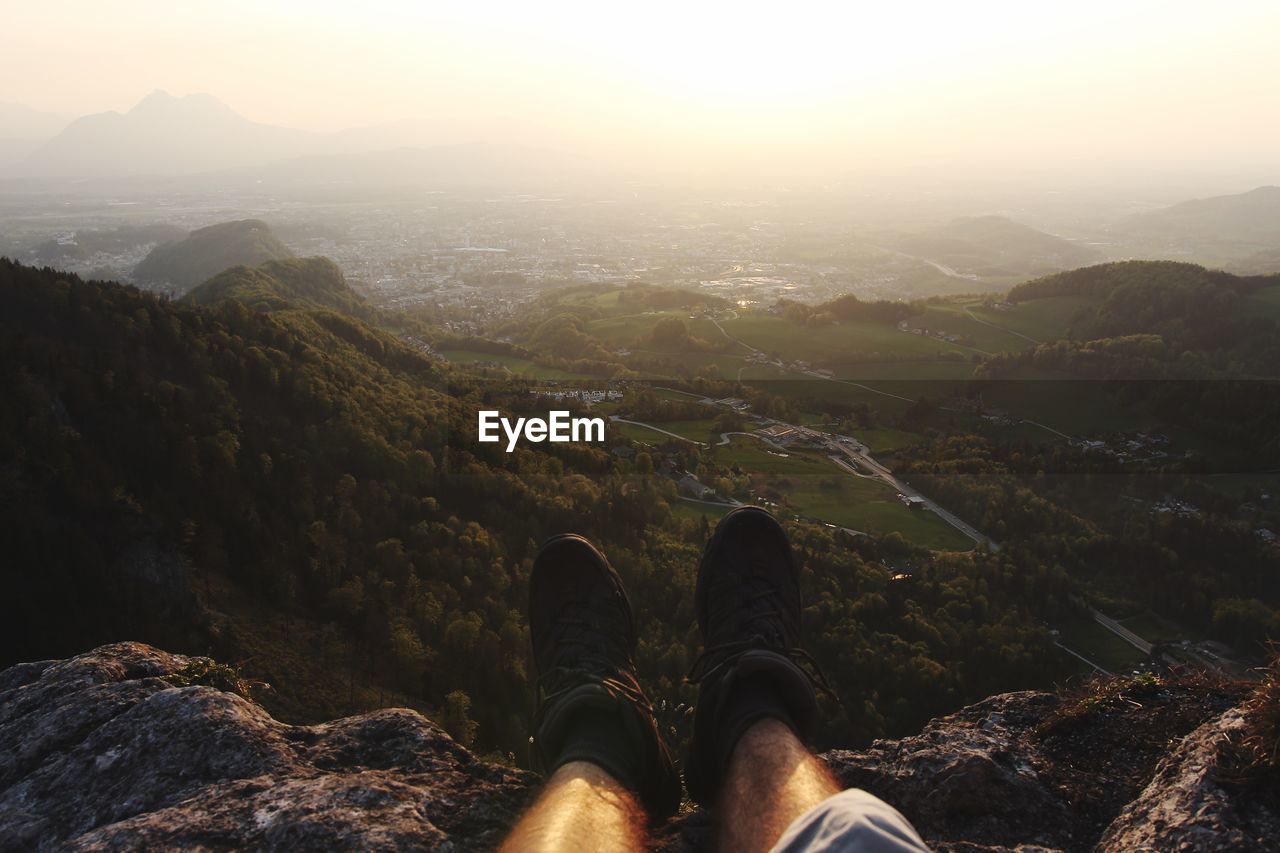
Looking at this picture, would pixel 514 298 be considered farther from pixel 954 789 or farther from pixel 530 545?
pixel 954 789

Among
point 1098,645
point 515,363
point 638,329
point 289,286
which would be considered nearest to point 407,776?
point 1098,645

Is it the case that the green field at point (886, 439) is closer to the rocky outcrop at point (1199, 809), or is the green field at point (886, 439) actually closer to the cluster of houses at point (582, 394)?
the cluster of houses at point (582, 394)

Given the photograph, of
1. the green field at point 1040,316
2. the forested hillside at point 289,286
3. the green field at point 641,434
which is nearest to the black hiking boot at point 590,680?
the green field at point 641,434

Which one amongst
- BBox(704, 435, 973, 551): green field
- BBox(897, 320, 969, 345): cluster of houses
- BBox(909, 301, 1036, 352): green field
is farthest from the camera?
BBox(897, 320, 969, 345): cluster of houses

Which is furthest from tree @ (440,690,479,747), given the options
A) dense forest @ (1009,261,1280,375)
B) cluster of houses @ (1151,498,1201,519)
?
dense forest @ (1009,261,1280,375)

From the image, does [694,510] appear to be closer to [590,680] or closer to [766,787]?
[590,680]

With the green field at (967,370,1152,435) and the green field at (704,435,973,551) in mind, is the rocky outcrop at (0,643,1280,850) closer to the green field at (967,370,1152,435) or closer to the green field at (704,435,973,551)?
the green field at (704,435,973,551)

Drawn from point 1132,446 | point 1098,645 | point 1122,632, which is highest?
point 1132,446
